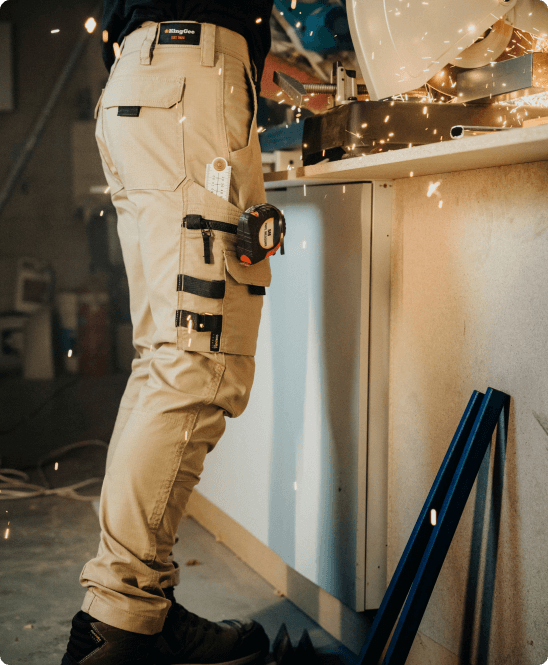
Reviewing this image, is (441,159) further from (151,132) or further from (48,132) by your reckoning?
(48,132)

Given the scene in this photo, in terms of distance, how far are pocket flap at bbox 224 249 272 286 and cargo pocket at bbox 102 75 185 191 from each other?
14 cm

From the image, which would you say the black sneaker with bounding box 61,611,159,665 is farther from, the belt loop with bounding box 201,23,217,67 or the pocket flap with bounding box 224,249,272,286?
the belt loop with bounding box 201,23,217,67

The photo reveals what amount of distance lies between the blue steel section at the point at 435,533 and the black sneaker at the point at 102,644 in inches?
13.3

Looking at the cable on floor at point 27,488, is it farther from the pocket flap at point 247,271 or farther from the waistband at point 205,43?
the waistband at point 205,43

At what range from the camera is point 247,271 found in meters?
1.02

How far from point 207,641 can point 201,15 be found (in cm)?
105

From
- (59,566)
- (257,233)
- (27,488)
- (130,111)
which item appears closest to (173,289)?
(257,233)

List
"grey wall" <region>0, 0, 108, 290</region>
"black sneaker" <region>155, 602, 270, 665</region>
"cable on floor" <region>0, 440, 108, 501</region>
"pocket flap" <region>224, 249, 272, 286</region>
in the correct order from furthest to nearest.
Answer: "grey wall" <region>0, 0, 108, 290</region>, "cable on floor" <region>0, 440, 108, 501</region>, "black sneaker" <region>155, 602, 270, 665</region>, "pocket flap" <region>224, 249, 272, 286</region>

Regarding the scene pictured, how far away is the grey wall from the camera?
265 centimetres

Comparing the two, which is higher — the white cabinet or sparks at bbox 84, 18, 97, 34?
sparks at bbox 84, 18, 97, 34

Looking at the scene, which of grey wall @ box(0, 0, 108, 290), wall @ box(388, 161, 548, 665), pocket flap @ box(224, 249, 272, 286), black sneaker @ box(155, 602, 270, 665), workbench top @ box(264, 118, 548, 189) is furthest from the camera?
grey wall @ box(0, 0, 108, 290)

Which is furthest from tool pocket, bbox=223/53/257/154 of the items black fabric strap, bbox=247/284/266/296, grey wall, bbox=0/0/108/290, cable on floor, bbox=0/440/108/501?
grey wall, bbox=0/0/108/290

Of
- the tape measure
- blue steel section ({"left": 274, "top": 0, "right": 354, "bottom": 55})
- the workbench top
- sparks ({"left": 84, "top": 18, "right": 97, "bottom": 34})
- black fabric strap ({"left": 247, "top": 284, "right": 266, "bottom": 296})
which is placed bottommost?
black fabric strap ({"left": 247, "top": 284, "right": 266, "bottom": 296})

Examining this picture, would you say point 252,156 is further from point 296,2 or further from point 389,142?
point 296,2
